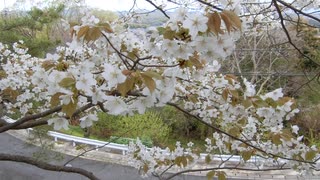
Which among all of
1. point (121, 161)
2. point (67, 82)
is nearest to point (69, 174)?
point (121, 161)

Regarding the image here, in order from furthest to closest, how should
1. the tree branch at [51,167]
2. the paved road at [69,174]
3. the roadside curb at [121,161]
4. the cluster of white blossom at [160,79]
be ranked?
the paved road at [69,174], the roadside curb at [121,161], the tree branch at [51,167], the cluster of white blossom at [160,79]

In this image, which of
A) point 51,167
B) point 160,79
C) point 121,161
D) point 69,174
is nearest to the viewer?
point 160,79

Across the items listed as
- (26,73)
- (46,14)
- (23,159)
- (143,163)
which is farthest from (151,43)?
(46,14)

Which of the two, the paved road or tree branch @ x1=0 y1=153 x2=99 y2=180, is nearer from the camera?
tree branch @ x1=0 y1=153 x2=99 y2=180

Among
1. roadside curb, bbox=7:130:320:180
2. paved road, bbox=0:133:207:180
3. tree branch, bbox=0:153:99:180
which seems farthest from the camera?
paved road, bbox=0:133:207:180

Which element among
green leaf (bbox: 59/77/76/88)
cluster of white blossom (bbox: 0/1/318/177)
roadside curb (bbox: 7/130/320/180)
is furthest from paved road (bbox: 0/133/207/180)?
green leaf (bbox: 59/77/76/88)

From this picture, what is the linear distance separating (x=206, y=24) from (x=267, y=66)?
6.35 metres

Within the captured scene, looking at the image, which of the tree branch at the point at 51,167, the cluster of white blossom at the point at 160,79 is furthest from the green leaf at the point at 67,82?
the tree branch at the point at 51,167

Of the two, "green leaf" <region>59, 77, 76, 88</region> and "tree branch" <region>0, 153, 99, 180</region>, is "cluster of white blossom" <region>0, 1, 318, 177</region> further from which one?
"tree branch" <region>0, 153, 99, 180</region>

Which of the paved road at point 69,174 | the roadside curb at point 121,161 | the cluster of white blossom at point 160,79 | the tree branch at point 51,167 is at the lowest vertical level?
the paved road at point 69,174

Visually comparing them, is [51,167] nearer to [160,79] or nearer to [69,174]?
[160,79]

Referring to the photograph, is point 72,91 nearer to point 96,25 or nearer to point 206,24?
point 96,25

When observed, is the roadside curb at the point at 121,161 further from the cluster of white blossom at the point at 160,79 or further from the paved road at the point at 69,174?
the cluster of white blossom at the point at 160,79

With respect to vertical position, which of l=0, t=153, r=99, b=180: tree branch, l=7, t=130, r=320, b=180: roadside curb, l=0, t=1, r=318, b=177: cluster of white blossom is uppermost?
l=0, t=1, r=318, b=177: cluster of white blossom
